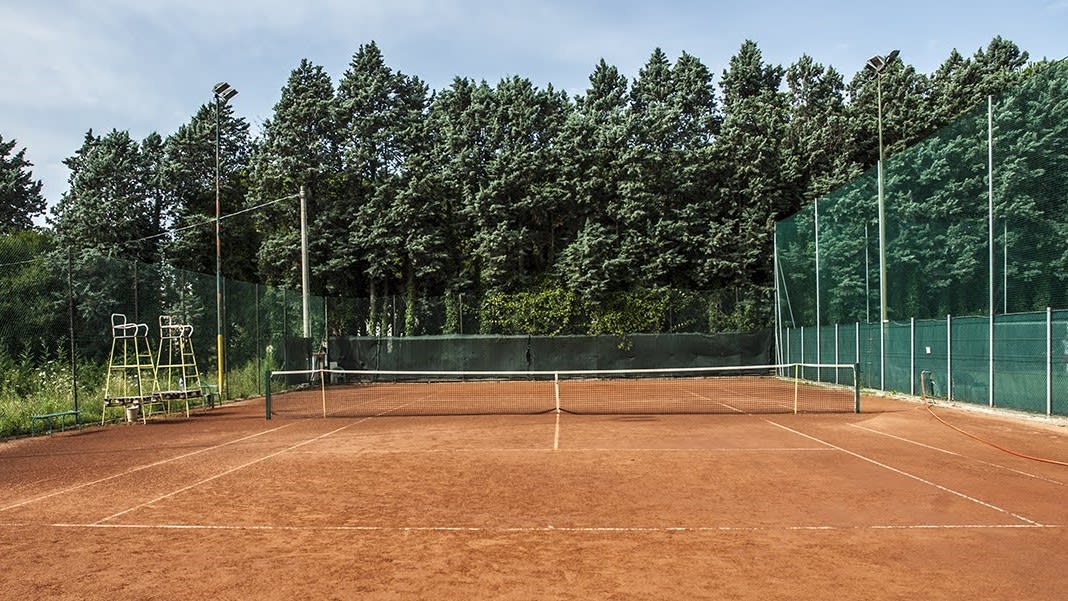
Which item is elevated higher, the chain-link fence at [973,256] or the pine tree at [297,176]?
the pine tree at [297,176]

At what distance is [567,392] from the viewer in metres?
23.2

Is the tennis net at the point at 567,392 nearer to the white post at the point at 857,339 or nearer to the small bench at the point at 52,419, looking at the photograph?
the white post at the point at 857,339

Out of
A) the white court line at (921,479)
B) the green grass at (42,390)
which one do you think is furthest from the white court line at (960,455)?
the green grass at (42,390)

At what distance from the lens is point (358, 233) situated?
34875mm

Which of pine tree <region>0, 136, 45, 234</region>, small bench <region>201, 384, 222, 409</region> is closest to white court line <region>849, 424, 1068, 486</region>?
small bench <region>201, 384, 222, 409</region>

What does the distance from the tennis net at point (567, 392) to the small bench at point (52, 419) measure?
11.2ft

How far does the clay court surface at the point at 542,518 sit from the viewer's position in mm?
4891

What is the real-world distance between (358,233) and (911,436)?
27.6m

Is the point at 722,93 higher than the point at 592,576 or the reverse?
higher

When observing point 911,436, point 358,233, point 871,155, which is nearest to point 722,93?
point 871,155

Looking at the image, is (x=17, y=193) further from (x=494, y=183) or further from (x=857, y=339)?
(x=857, y=339)

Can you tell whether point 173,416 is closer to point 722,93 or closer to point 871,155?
point 871,155

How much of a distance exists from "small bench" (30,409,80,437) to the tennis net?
Answer: 343cm

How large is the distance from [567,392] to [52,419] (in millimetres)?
13616
